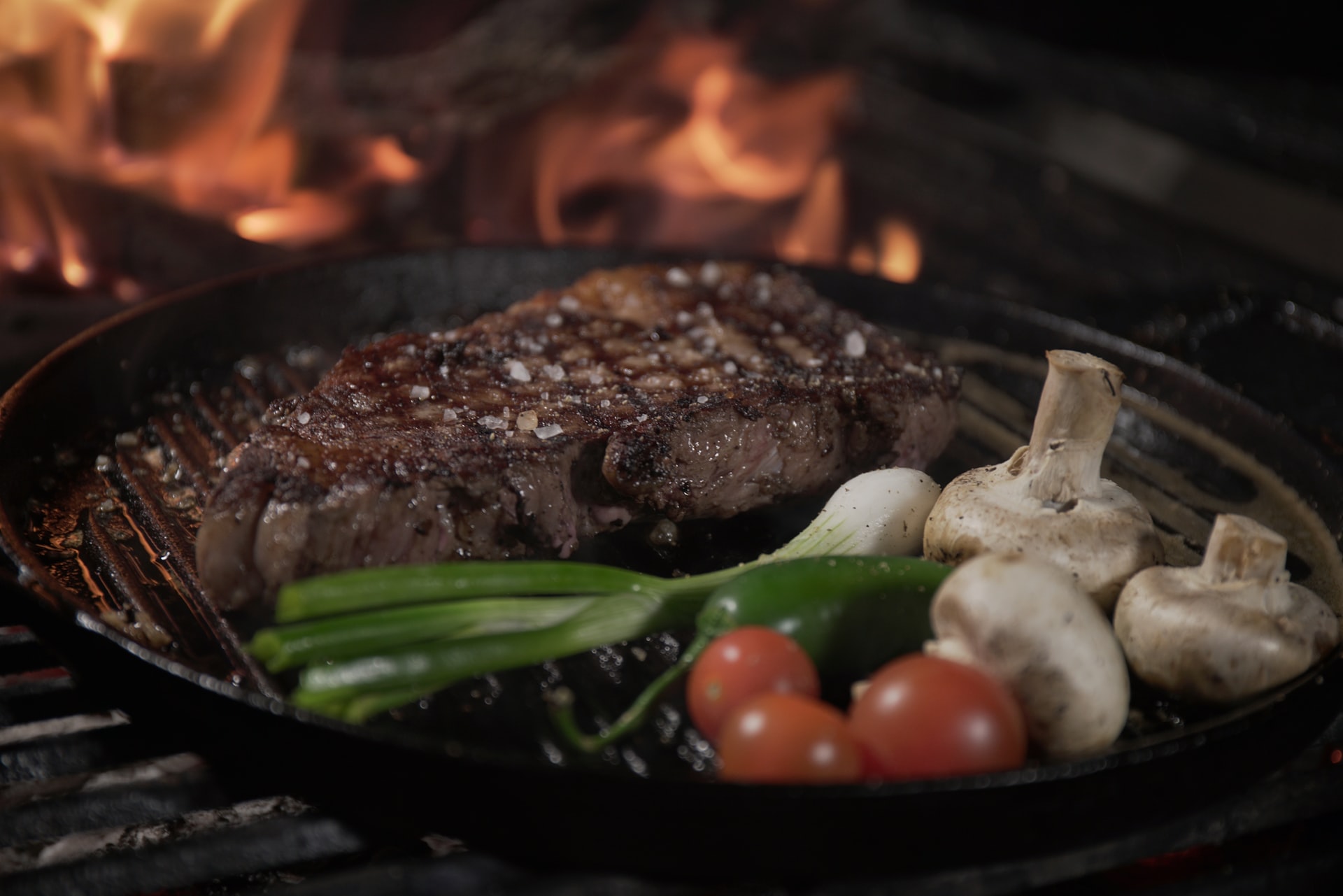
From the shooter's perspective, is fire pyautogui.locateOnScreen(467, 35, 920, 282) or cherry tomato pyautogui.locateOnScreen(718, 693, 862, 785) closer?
cherry tomato pyautogui.locateOnScreen(718, 693, 862, 785)

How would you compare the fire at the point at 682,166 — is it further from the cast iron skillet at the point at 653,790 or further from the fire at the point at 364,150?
the cast iron skillet at the point at 653,790

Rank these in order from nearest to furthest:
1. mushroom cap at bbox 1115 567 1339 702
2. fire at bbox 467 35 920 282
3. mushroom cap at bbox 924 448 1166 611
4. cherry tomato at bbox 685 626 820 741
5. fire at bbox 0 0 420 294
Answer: cherry tomato at bbox 685 626 820 741 < mushroom cap at bbox 1115 567 1339 702 < mushroom cap at bbox 924 448 1166 611 < fire at bbox 0 0 420 294 < fire at bbox 467 35 920 282

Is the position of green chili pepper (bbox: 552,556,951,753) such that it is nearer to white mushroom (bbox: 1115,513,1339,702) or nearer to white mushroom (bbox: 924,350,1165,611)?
white mushroom (bbox: 924,350,1165,611)

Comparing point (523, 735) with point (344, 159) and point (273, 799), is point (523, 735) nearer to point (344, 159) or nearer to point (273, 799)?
point (273, 799)

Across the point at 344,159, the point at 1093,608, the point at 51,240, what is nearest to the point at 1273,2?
the point at 344,159

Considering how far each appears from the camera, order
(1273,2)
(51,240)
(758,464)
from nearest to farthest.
A: (758,464), (51,240), (1273,2)

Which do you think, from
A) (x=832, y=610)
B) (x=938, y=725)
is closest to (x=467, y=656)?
(x=832, y=610)

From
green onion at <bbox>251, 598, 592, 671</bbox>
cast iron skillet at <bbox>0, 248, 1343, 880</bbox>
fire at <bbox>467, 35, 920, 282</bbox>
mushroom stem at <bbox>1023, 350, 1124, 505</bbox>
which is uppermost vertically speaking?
fire at <bbox>467, 35, 920, 282</bbox>

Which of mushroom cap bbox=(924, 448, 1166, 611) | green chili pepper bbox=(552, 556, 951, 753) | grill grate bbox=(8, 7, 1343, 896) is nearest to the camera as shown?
grill grate bbox=(8, 7, 1343, 896)

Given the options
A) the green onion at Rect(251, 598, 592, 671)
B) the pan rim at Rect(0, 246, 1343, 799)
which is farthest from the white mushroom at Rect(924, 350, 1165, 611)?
the green onion at Rect(251, 598, 592, 671)
